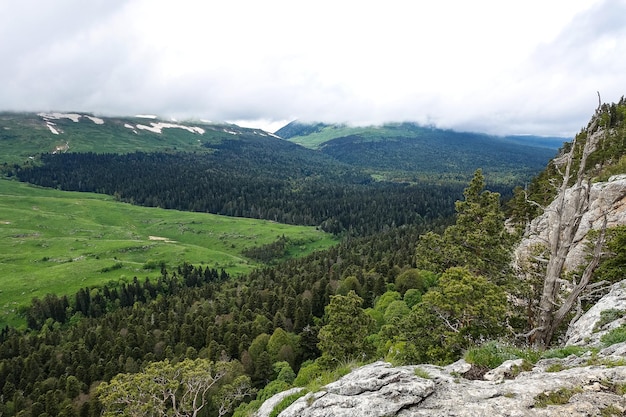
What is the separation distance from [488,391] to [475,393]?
469 millimetres

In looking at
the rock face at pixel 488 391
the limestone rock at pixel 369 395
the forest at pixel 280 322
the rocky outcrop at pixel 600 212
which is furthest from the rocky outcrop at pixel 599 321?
the rocky outcrop at pixel 600 212

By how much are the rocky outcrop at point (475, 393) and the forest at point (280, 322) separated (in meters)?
7.11

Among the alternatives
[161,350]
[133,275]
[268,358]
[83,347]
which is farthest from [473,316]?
[133,275]

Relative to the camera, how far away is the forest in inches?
1130

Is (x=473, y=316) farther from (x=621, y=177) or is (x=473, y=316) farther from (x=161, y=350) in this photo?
(x=161, y=350)

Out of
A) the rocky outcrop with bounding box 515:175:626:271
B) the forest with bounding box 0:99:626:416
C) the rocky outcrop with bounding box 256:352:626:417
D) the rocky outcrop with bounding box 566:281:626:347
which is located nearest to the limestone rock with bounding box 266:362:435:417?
the rocky outcrop with bounding box 256:352:626:417

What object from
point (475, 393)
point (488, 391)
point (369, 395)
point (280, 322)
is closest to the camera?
point (488, 391)

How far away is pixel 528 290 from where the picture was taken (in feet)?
90.2

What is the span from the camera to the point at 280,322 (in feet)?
304

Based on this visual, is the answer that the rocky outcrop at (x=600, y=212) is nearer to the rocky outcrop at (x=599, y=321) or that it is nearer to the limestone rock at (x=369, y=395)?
the rocky outcrop at (x=599, y=321)

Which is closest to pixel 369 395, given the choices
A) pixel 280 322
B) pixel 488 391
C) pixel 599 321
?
pixel 488 391

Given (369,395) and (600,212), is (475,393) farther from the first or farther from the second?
(600,212)

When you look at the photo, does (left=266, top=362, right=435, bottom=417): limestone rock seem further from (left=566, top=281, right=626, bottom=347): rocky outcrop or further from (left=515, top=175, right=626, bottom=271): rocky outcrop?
(left=515, top=175, right=626, bottom=271): rocky outcrop

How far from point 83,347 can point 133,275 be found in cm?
7478
